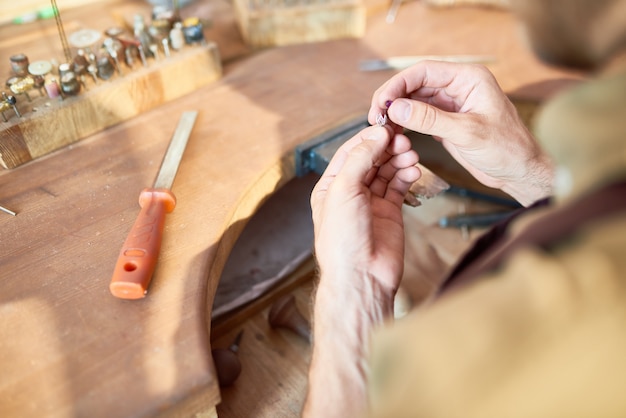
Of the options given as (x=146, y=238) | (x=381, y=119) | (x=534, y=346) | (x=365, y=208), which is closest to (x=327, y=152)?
(x=381, y=119)

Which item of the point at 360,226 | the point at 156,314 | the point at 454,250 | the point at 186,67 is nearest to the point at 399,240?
the point at 360,226

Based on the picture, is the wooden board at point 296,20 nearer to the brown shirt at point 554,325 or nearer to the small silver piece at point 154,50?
the small silver piece at point 154,50

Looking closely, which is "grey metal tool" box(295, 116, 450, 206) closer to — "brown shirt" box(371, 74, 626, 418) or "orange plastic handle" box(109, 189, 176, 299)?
"orange plastic handle" box(109, 189, 176, 299)

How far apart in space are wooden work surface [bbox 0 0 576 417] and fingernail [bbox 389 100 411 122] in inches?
9.6

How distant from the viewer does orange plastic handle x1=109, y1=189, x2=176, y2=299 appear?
0.73 meters

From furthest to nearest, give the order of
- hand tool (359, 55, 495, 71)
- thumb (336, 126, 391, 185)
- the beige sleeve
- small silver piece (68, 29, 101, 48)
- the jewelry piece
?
hand tool (359, 55, 495, 71) < small silver piece (68, 29, 101, 48) < the jewelry piece < thumb (336, 126, 391, 185) < the beige sleeve

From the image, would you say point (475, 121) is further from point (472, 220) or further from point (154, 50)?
point (154, 50)

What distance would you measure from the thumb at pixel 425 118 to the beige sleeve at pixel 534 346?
0.47 meters

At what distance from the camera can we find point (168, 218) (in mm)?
875

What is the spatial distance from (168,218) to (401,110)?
0.42 m

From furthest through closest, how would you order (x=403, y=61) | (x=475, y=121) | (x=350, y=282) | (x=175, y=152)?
(x=403, y=61) → (x=175, y=152) → (x=475, y=121) → (x=350, y=282)

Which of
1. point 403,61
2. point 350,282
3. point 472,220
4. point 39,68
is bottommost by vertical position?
point 472,220

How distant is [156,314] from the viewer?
0.74m

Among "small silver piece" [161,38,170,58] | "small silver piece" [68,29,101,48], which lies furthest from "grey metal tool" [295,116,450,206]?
"small silver piece" [68,29,101,48]
